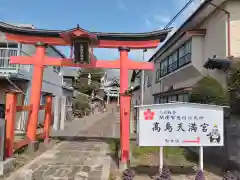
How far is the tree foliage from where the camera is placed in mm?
9148

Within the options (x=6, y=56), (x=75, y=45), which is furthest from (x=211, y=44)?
(x=6, y=56)

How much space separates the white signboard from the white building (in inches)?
155

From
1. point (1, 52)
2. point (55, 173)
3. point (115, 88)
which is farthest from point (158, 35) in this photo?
point (115, 88)

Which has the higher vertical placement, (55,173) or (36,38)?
(36,38)

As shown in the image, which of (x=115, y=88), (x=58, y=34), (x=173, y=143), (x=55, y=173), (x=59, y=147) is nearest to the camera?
(x=173, y=143)

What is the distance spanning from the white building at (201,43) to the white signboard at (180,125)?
155 inches

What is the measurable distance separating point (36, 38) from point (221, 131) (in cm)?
818

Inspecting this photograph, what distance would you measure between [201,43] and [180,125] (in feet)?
26.5

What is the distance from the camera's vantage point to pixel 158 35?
415 inches

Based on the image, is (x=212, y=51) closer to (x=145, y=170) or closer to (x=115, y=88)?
(x=145, y=170)

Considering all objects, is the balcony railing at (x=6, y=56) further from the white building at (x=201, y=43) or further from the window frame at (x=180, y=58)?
the window frame at (x=180, y=58)

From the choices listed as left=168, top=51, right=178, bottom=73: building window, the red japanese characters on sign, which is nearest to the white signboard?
the red japanese characters on sign

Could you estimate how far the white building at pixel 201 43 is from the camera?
36.6ft

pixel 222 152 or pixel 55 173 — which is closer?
pixel 55 173
